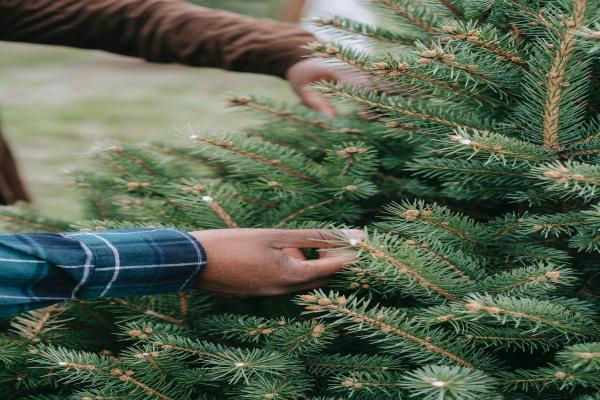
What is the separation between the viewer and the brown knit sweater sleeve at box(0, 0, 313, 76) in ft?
6.66

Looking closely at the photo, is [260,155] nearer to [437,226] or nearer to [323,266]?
[323,266]

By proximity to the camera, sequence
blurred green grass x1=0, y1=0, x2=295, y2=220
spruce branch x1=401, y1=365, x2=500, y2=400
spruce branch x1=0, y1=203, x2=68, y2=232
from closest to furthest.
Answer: spruce branch x1=401, y1=365, x2=500, y2=400 → spruce branch x1=0, y1=203, x2=68, y2=232 → blurred green grass x1=0, y1=0, x2=295, y2=220

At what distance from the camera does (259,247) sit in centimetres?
126

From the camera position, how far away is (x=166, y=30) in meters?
2.07

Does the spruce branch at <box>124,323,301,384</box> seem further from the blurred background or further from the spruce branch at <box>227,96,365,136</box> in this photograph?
the blurred background

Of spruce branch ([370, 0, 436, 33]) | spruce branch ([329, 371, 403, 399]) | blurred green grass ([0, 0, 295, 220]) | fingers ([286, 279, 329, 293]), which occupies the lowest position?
blurred green grass ([0, 0, 295, 220])

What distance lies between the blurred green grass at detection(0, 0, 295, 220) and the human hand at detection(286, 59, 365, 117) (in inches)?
66.9

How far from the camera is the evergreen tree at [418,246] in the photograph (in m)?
1.09

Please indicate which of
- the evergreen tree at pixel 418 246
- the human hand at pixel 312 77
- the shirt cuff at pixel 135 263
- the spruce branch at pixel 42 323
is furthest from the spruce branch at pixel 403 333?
the human hand at pixel 312 77

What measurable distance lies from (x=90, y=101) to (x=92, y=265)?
450cm

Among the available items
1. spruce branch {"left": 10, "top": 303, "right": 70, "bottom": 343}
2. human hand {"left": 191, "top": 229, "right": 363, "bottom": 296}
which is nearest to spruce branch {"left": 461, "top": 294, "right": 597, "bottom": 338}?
human hand {"left": 191, "top": 229, "right": 363, "bottom": 296}

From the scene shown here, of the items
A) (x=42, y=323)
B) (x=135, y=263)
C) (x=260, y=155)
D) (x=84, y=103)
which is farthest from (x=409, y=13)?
(x=84, y=103)

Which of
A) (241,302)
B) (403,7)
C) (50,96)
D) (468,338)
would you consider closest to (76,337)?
(241,302)

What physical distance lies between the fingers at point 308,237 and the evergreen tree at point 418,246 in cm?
4
